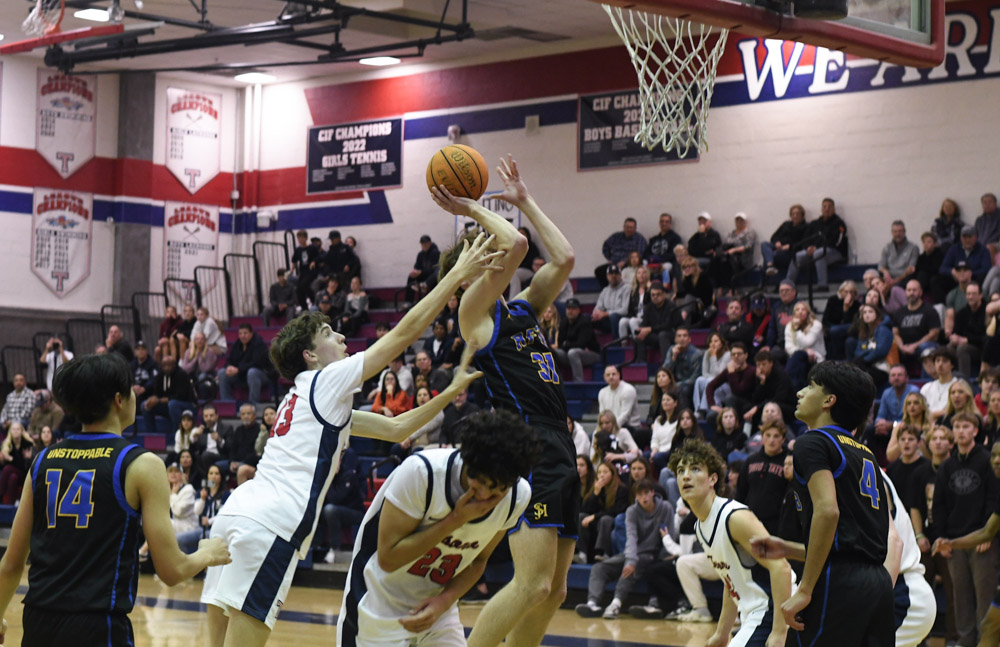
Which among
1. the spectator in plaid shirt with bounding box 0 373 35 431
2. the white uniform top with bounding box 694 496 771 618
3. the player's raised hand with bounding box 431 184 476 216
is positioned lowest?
the spectator in plaid shirt with bounding box 0 373 35 431

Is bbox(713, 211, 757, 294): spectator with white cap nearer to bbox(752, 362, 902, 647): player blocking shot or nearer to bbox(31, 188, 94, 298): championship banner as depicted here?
bbox(31, 188, 94, 298): championship banner

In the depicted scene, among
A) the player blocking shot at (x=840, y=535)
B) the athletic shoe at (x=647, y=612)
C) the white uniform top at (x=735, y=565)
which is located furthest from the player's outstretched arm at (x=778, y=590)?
the athletic shoe at (x=647, y=612)

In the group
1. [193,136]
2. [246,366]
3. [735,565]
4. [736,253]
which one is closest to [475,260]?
[735,565]

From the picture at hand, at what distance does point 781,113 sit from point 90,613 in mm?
14649

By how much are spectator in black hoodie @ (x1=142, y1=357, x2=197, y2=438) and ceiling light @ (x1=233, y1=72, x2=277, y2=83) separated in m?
6.16

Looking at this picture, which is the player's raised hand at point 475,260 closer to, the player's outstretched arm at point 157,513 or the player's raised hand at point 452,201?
the player's raised hand at point 452,201

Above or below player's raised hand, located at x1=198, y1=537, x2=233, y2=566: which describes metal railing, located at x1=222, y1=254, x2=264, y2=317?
above

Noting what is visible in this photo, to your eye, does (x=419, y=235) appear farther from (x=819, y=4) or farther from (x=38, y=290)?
(x=819, y=4)

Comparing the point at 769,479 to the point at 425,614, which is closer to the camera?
the point at 425,614

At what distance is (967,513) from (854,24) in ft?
12.7

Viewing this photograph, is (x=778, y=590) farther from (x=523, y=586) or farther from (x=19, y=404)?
(x=19, y=404)

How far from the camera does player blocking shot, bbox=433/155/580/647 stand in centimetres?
521

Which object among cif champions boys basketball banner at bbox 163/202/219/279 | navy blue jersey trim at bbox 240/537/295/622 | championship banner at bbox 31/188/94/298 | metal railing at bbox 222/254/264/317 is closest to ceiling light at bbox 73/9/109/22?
championship banner at bbox 31/188/94/298

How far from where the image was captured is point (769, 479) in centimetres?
1008
